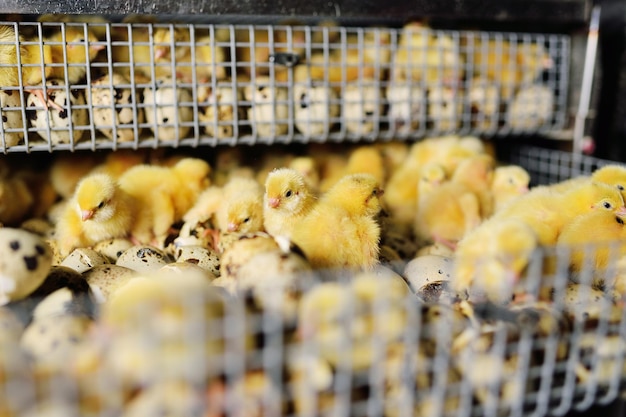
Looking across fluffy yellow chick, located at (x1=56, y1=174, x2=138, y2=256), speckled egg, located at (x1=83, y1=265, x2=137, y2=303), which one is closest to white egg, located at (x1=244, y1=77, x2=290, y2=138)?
fluffy yellow chick, located at (x1=56, y1=174, x2=138, y2=256)

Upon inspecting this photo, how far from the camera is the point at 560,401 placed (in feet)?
3.36

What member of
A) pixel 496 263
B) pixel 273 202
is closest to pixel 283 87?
pixel 273 202

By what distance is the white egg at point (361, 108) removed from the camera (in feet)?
6.19

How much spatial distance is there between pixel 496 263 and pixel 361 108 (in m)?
0.99

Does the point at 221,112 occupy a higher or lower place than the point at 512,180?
higher

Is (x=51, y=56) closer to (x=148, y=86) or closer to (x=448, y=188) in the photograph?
(x=148, y=86)

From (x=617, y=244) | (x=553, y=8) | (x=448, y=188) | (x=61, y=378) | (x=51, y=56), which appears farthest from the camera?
(x=553, y=8)

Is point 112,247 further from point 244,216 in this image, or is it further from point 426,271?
point 426,271

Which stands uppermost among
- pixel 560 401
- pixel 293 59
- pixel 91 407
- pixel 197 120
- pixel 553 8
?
pixel 553 8

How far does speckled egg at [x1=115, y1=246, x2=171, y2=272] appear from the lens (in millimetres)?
1398

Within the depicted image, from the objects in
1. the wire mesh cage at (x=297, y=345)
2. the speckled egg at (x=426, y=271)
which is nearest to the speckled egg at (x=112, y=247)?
the wire mesh cage at (x=297, y=345)

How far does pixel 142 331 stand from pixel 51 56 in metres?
→ 1.09

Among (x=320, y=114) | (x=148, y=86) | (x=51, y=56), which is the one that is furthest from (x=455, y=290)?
(x=51, y=56)

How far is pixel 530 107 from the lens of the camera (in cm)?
211
